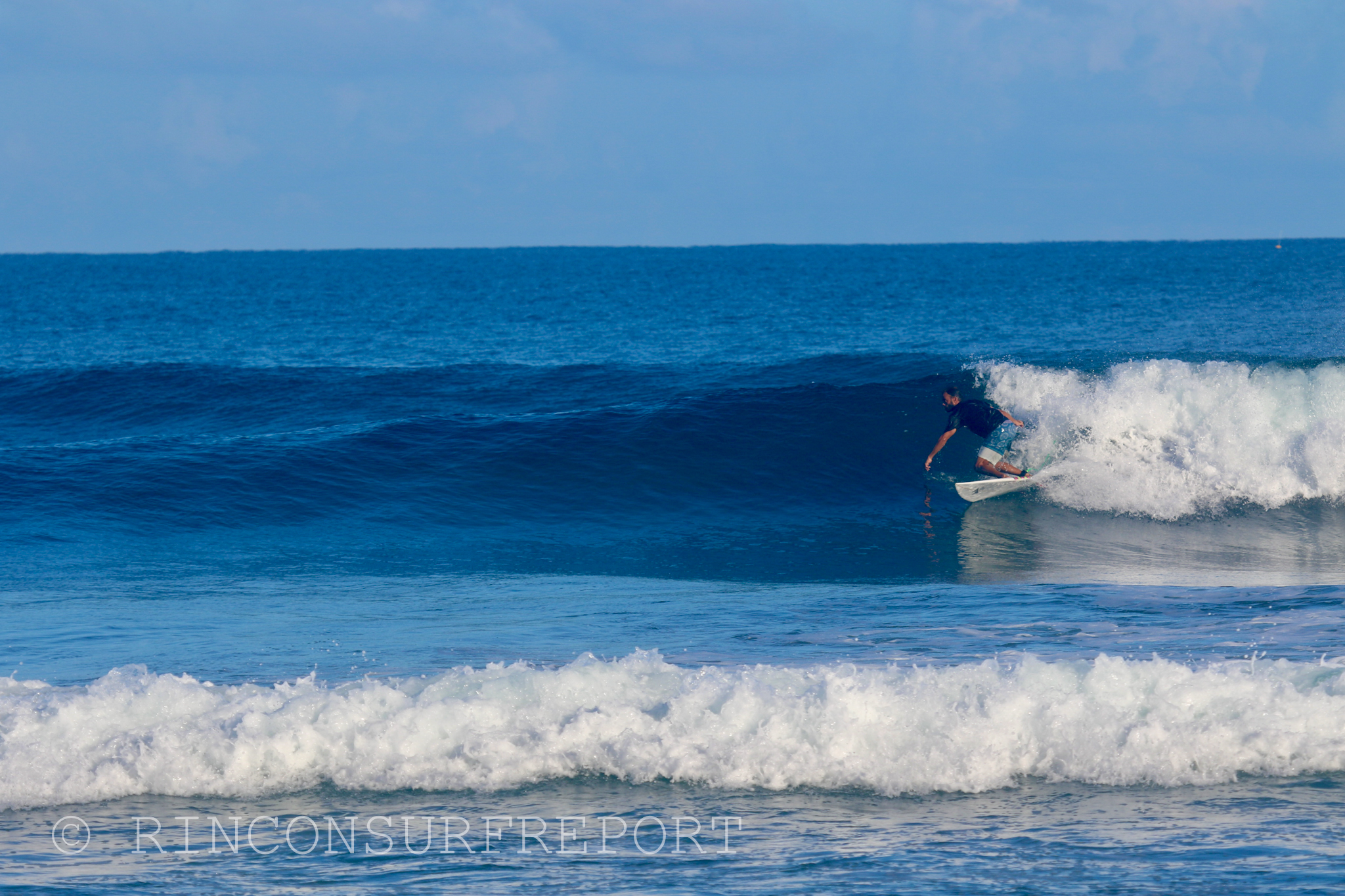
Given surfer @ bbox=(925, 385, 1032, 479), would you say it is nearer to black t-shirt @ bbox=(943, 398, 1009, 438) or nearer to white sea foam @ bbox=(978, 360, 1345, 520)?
black t-shirt @ bbox=(943, 398, 1009, 438)

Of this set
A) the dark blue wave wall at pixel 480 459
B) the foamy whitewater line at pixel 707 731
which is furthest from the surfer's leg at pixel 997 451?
the foamy whitewater line at pixel 707 731

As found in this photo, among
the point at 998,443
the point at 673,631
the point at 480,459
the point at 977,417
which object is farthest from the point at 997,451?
the point at 480,459

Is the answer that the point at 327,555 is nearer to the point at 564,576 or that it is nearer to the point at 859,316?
the point at 564,576

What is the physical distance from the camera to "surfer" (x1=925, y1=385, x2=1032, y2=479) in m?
13.2

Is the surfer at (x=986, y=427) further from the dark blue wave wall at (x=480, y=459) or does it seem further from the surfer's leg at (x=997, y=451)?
the dark blue wave wall at (x=480, y=459)

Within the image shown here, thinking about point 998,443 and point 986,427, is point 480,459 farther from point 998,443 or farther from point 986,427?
point 998,443

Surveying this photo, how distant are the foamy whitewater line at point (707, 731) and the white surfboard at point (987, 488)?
7194 mm

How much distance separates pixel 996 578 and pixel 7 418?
1866cm

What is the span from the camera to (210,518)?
13.2 metres

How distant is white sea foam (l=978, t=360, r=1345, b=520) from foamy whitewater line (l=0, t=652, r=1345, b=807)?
7.74 meters

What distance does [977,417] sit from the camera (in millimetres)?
13195

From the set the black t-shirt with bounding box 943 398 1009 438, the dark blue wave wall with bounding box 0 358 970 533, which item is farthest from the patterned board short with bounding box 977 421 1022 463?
the dark blue wave wall with bounding box 0 358 970 533

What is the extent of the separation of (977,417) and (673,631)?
20.7 ft

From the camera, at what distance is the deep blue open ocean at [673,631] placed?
5.00m
